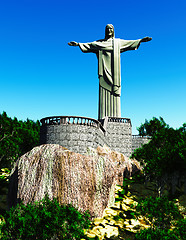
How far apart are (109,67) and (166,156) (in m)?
14.9

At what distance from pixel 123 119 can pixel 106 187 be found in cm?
1257

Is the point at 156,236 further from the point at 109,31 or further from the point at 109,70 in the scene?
the point at 109,31

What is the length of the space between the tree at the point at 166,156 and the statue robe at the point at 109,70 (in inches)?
282

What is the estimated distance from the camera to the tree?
26766 mm

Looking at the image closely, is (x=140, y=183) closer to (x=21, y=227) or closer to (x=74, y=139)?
(x=74, y=139)

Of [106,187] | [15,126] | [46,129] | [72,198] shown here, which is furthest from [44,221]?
[15,126]

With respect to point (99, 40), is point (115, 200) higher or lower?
lower

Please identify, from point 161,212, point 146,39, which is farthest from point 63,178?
point 146,39

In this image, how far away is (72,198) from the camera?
19297mm

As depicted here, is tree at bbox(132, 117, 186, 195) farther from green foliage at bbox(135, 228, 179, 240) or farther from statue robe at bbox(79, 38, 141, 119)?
green foliage at bbox(135, 228, 179, 240)

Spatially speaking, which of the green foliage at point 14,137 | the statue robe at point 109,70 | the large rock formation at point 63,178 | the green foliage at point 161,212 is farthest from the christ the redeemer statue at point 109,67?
the green foliage at point 161,212

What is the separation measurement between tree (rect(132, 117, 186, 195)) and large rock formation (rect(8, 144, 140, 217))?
717 centimetres

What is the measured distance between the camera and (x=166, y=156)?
27312 millimetres

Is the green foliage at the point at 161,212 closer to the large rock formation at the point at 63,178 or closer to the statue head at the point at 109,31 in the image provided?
the large rock formation at the point at 63,178
